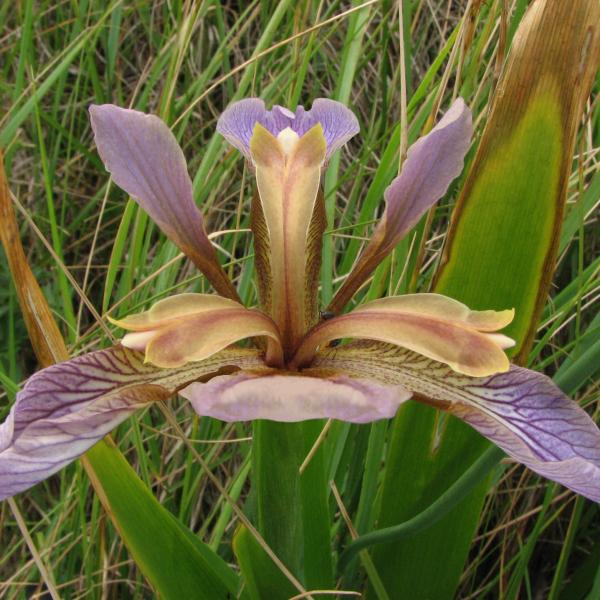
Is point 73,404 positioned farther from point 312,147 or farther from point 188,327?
point 312,147

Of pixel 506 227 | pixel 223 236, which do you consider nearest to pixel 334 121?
pixel 506 227

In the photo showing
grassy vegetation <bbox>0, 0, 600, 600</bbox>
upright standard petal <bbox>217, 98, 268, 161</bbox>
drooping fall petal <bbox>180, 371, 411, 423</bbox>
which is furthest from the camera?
grassy vegetation <bbox>0, 0, 600, 600</bbox>

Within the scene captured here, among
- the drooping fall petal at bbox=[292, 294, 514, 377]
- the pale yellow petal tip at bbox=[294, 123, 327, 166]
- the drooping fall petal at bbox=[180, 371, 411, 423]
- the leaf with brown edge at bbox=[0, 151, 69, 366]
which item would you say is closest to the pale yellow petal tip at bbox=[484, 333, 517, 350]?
the drooping fall petal at bbox=[292, 294, 514, 377]

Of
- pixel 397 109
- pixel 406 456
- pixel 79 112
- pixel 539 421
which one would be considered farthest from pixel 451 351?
pixel 79 112

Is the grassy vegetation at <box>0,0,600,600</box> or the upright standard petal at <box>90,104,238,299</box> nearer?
the upright standard petal at <box>90,104,238,299</box>

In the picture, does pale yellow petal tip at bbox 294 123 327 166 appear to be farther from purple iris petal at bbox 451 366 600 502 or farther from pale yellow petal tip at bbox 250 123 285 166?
purple iris petal at bbox 451 366 600 502

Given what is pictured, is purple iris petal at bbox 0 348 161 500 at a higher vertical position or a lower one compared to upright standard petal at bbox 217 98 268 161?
lower

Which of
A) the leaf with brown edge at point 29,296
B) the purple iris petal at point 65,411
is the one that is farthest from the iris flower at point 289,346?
the leaf with brown edge at point 29,296

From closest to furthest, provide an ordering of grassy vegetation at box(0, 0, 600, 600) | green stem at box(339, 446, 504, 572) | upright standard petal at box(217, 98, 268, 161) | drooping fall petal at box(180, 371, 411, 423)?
drooping fall petal at box(180, 371, 411, 423) → green stem at box(339, 446, 504, 572) → upright standard petal at box(217, 98, 268, 161) → grassy vegetation at box(0, 0, 600, 600)
